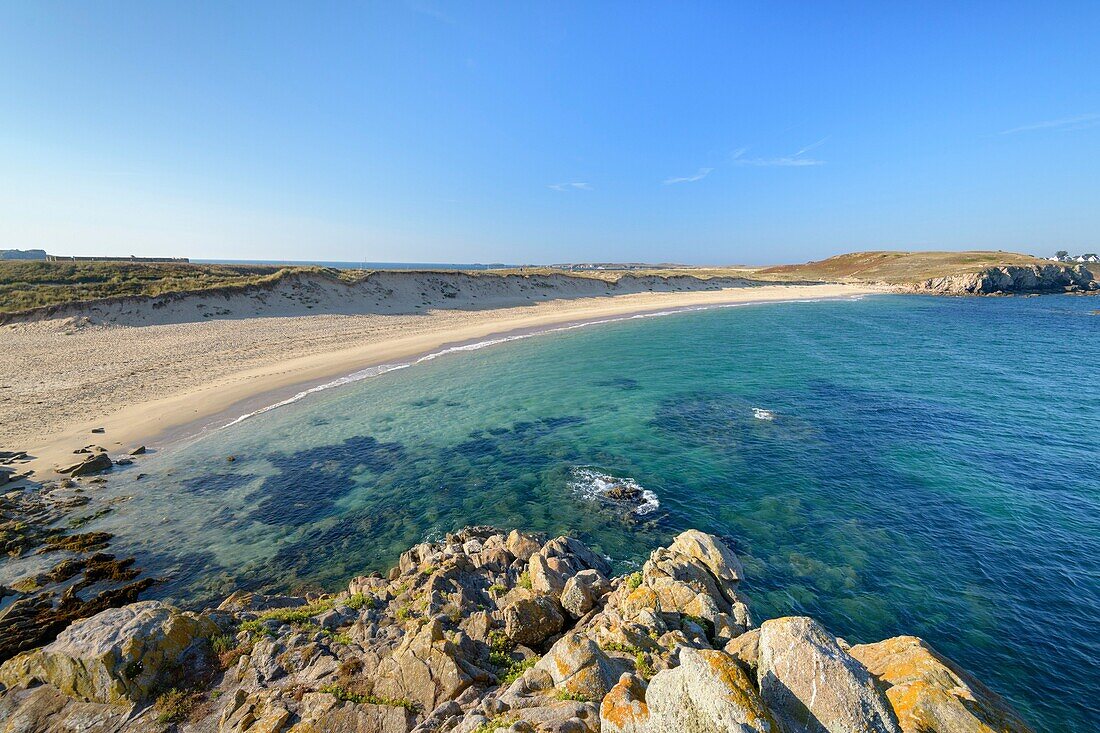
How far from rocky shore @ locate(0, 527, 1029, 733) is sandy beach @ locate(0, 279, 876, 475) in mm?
17458

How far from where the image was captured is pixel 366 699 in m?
7.53

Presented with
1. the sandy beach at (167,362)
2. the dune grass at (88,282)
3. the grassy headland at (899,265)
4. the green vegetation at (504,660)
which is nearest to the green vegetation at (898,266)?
the grassy headland at (899,265)

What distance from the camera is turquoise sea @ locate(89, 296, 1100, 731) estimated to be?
12.0 meters

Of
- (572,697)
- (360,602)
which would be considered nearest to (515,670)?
(572,697)

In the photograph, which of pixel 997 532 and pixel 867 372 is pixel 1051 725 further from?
pixel 867 372

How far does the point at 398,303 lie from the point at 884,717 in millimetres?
63988

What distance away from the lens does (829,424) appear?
23.8 metres

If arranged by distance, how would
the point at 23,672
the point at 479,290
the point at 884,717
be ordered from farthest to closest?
the point at 479,290 → the point at 23,672 → the point at 884,717

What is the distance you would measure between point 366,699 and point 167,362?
36.9 m

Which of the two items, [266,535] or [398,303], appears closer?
[266,535]

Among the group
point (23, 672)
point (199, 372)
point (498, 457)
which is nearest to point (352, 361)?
point (199, 372)

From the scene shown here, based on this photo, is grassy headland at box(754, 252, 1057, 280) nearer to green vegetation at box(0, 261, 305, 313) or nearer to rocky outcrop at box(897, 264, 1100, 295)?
rocky outcrop at box(897, 264, 1100, 295)

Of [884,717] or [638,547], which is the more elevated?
[884,717]

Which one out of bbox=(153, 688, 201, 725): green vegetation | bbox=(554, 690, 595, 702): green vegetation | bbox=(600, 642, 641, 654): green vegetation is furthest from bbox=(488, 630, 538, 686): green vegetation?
bbox=(153, 688, 201, 725): green vegetation
